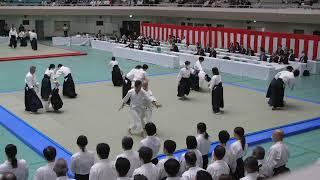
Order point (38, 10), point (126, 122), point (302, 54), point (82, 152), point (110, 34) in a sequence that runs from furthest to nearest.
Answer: point (110, 34) < point (38, 10) < point (302, 54) < point (126, 122) < point (82, 152)

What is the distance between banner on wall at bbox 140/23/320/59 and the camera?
1952 cm

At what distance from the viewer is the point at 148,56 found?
2203cm

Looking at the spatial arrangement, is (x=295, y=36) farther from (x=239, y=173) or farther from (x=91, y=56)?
(x=239, y=173)

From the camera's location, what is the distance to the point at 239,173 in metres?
6.25

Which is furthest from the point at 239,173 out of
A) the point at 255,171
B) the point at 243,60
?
the point at 243,60

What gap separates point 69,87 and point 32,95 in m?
2.03

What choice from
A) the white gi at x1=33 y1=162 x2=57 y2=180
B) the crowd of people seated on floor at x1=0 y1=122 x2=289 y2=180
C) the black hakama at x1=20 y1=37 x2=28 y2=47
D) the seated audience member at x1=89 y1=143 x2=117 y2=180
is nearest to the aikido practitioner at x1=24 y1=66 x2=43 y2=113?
the crowd of people seated on floor at x1=0 y1=122 x2=289 y2=180

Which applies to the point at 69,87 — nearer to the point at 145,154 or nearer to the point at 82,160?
the point at 82,160

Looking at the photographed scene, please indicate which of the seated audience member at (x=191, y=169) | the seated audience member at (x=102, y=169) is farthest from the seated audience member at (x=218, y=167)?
the seated audience member at (x=102, y=169)

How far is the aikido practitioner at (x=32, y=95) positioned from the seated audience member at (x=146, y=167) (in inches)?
268

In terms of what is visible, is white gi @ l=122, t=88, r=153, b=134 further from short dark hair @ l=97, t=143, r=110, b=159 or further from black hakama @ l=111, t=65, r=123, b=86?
black hakama @ l=111, t=65, r=123, b=86

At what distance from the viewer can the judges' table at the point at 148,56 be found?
20281mm

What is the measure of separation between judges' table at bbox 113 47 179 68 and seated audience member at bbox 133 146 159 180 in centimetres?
1529

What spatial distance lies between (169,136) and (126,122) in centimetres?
154
